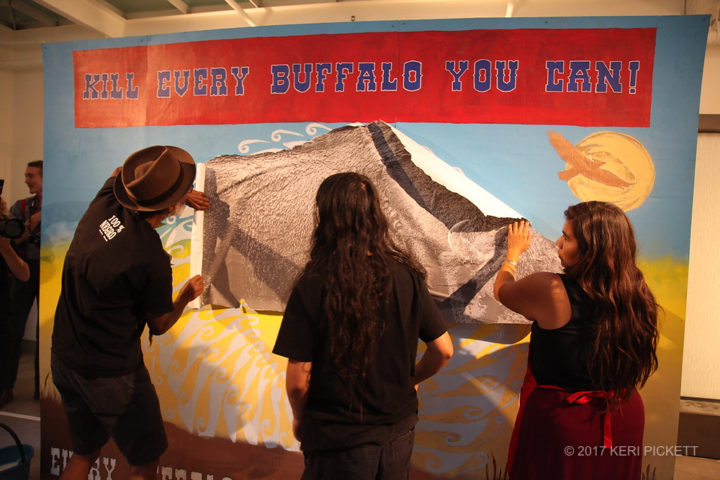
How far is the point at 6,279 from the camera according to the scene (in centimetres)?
267

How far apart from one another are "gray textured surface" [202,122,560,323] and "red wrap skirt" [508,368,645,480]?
569 millimetres

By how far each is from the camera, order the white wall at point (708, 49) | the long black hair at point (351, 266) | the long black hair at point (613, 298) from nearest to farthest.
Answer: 1. the long black hair at point (351, 266)
2. the long black hair at point (613, 298)
3. the white wall at point (708, 49)

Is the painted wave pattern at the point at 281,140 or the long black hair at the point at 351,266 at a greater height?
the painted wave pattern at the point at 281,140

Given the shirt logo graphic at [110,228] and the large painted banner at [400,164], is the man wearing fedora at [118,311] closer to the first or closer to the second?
the shirt logo graphic at [110,228]

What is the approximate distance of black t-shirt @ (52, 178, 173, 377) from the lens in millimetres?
1464

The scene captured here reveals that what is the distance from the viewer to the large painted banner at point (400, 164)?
186 cm

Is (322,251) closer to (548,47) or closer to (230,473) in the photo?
(548,47)

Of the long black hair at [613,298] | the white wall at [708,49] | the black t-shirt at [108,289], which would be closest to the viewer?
the long black hair at [613,298]

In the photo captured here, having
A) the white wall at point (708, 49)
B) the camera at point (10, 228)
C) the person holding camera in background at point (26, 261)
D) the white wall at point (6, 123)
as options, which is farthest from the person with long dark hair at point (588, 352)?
the white wall at point (6, 123)

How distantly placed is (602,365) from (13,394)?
402 cm

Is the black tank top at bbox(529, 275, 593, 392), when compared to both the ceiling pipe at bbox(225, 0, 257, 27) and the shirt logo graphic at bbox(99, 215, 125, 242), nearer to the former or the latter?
the shirt logo graphic at bbox(99, 215, 125, 242)

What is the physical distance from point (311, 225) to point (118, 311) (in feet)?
2.97

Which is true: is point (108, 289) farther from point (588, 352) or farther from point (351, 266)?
point (588, 352)

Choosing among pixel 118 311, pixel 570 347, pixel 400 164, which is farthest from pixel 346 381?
pixel 400 164
